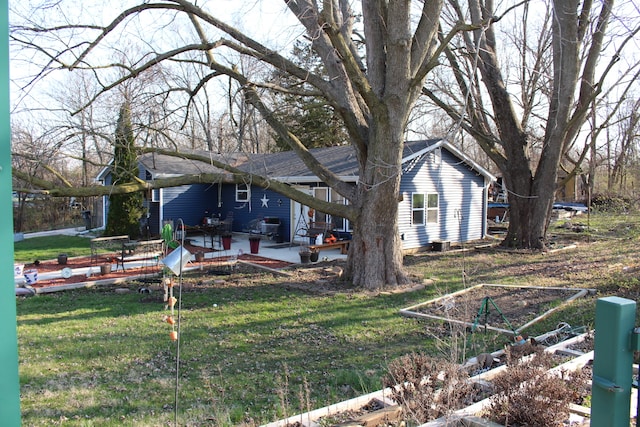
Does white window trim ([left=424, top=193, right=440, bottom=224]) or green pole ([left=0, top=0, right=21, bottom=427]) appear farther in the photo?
white window trim ([left=424, top=193, right=440, bottom=224])

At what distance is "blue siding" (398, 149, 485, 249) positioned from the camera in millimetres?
17234

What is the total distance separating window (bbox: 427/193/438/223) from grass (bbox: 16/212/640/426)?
608 cm

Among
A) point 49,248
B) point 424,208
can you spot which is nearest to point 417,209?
point 424,208

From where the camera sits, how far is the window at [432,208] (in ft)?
59.6

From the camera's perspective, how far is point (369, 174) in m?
10.6

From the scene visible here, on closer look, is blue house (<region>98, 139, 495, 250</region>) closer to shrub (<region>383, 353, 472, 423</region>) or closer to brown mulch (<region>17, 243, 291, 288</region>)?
brown mulch (<region>17, 243, 291, 288</region>)

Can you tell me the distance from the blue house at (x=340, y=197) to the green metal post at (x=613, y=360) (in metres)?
14.0

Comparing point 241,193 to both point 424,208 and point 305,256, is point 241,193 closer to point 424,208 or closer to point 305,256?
point 305,256

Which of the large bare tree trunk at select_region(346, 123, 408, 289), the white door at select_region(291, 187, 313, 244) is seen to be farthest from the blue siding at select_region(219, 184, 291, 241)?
the large bare tree trunk at select_region(346, 123, 408, 289)

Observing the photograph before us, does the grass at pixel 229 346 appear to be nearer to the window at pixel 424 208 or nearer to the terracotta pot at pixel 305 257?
the terracotta pot at pixel 305 257

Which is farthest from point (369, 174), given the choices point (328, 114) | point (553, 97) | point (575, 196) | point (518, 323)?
point (575, 196)

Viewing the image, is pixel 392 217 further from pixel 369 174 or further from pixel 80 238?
pixel 80 238

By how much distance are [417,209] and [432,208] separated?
0.93 metres

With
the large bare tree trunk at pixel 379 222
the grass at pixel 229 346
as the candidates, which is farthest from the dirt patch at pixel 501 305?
the large bare tree trunk at pixel 379 222
